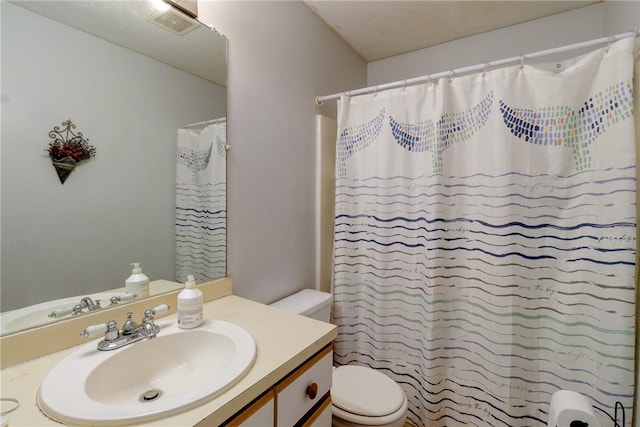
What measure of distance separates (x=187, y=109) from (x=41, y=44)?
0.43 metres

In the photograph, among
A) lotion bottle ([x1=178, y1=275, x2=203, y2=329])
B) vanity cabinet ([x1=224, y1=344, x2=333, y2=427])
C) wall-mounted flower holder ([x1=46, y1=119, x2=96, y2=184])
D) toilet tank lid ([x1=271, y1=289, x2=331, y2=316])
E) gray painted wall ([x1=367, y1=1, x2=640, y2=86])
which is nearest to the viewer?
vanity cabinet ([x1=224, y1=344, x2=333, y2=427])

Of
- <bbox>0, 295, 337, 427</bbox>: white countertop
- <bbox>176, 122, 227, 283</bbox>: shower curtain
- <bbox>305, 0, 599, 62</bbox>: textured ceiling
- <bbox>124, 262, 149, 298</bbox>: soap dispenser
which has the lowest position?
<bbox>0, 295, 337, 427</bbox>: white countertop

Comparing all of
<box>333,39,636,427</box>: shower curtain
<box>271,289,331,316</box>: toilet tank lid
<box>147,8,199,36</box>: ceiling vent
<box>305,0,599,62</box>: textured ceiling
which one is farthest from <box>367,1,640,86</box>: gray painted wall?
<box>271,289,331,316</box>: toilet tank lid

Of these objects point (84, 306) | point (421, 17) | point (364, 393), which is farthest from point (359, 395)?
point (421, 17)

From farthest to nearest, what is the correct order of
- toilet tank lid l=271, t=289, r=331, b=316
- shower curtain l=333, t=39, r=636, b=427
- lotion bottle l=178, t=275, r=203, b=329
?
toilet tank lid l=271, t=289, r=331, b=316 < shower curtain l=333, t=39, r=636, b=427 < lotion bottle l=178, t=275, r=203, b=329

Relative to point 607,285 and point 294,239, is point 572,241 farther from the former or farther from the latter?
point 294,239

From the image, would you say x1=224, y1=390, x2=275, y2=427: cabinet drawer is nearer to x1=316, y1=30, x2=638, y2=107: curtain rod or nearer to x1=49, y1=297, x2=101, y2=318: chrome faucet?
x1=49, y1=297, x2=101, y2=318: chrome faucet

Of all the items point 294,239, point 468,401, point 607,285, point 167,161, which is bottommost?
point 468,401

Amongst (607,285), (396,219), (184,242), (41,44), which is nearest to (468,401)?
(607,285)

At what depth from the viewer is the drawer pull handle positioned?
861mm

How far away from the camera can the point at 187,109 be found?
1138 millimetres

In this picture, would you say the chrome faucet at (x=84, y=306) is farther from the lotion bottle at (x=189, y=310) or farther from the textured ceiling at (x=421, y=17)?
the textured ceiling at (x=421, y=17)

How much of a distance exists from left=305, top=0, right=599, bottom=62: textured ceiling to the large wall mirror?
968mm

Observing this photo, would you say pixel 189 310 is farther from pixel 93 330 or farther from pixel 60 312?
pixel 60 312
